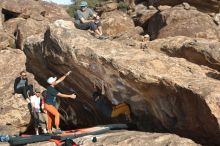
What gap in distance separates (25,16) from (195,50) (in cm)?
2381

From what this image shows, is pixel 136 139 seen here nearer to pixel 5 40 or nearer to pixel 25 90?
pixel 25 90

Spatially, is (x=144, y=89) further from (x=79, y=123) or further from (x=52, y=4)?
(x=52, y=4)

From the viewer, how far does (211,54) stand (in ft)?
53.5

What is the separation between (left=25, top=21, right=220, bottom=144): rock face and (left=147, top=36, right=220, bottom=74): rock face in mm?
695

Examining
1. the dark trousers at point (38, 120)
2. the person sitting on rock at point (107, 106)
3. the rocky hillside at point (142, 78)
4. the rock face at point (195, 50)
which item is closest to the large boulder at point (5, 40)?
the rocky hillside at point (142, 78)

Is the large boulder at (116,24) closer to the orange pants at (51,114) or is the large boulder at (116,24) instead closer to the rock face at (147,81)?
the rock face at (147,81)

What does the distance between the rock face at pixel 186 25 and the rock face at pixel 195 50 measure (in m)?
5.19

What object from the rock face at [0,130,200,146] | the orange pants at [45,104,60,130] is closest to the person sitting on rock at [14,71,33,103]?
the orange pants at [45,104,60,130]

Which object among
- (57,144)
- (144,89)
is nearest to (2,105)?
(57,144)

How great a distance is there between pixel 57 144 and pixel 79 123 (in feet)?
19.2

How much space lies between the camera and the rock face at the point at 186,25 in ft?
76.9

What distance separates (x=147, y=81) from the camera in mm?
14242

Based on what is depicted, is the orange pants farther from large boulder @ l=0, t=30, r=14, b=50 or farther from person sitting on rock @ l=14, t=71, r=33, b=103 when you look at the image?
large boulder @ l=0, t=30, r=14, b=50

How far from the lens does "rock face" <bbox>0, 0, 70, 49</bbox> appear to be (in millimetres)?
33062
